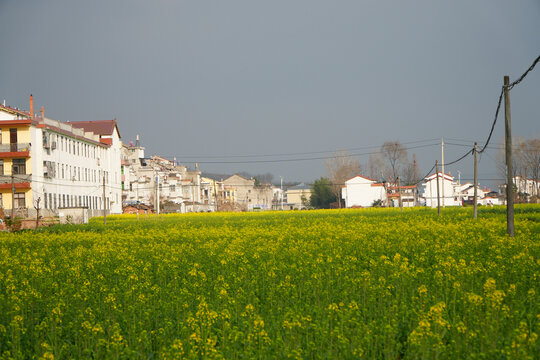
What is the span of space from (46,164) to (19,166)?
2.69 metres

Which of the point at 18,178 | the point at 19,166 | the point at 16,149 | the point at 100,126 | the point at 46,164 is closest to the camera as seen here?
the point at 18,178

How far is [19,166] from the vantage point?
59.2m

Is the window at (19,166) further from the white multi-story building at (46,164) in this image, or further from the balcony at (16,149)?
the balcony at (16,149)

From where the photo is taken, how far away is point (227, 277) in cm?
1415

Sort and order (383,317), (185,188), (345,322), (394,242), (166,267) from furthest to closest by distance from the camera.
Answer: (185,188) < (394,242) < (166,267) < (383,317) < (345,322)

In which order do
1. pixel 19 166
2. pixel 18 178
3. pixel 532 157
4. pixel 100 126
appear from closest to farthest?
pixel 18 178, pixel 19 166, pixel 100 126, pixel 532 157

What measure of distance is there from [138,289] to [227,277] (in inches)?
86.9

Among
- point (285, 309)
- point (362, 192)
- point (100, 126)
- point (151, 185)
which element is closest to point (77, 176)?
point (100, 126)

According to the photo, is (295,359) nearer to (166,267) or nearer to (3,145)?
(166,267)

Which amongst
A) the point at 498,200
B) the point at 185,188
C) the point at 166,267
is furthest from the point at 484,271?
the point at 498,200

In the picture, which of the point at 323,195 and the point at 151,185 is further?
the point at 323,195

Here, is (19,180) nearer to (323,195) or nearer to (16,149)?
(16,149)

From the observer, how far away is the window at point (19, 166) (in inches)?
2329

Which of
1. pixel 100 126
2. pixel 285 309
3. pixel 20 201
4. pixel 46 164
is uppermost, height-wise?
pixel 100 126
